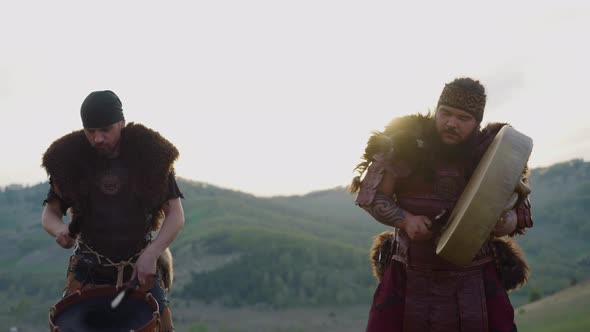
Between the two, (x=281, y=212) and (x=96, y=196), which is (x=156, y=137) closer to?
(x=96, y=196)

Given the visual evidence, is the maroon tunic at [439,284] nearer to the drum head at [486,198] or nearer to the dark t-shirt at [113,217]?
the drum head at [486,198]

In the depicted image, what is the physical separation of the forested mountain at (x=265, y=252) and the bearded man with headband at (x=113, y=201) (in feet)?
90.0

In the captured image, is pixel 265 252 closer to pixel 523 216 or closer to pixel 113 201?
pixel 113 201

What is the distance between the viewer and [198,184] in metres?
99.1

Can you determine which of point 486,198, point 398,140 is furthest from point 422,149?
point 486,198

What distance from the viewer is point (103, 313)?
468 centimetres

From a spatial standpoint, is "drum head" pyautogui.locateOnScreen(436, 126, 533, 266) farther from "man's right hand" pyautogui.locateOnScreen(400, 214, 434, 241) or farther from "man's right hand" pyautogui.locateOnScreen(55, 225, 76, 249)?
"man's right hand" pyautogui.locateOnScreen(55, 225, 76, 249)

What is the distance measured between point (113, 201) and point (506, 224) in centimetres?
256

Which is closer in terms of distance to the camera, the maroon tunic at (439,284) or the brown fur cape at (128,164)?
the maroon tunic at (439,284)

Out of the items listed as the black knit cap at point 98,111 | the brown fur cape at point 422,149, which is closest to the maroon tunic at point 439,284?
the brown fur cape at point 422,149

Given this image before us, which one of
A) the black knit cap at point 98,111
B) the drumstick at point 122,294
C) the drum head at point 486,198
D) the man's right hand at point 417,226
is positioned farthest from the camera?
the black knit cap at point 98,111

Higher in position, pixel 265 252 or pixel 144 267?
pixel 144 267

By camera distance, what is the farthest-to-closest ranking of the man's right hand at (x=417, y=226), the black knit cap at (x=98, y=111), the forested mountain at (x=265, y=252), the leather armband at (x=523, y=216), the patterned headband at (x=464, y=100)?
the forested mountain at (x=265, y=252) → the black knit cap at (x=98, y=111) → the leather armband at (x=523, y=216) → the patterned headband at (x=464, y=100) → the man's right hand at (x=417, y=226)

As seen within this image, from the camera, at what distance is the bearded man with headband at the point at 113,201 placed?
205 inches
